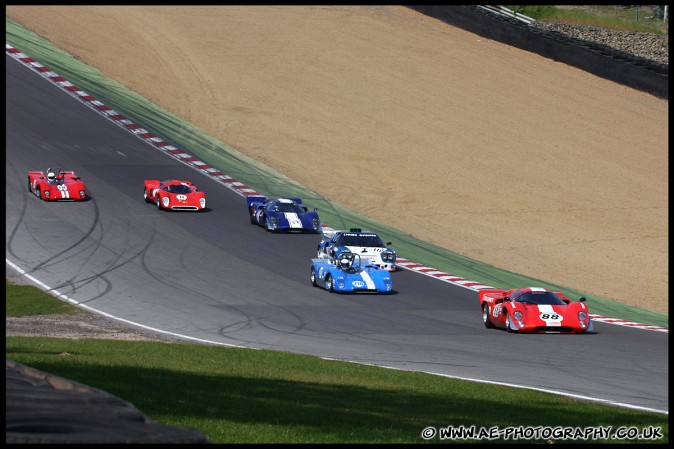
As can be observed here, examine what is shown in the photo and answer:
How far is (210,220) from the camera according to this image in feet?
125

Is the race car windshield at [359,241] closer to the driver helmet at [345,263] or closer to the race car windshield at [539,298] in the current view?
the driver helmet at [345,263]

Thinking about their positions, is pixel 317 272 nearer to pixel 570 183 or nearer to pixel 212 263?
pixel 212 263

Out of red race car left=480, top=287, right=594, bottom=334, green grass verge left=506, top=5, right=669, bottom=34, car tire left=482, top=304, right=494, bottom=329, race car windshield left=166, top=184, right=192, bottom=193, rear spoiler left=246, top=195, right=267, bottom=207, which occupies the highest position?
green grass verge left=506, top=5, right=669, bottom=34

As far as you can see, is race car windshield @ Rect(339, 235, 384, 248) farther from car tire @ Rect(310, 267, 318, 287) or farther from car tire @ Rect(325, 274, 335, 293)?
car tire @ Rect(325, 274, 335, 293)

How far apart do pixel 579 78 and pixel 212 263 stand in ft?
105

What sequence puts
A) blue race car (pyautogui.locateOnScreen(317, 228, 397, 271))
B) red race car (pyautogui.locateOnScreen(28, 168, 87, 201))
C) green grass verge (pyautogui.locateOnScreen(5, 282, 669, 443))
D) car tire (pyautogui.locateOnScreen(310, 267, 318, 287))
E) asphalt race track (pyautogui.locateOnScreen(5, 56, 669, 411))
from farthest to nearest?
Result: 1. red race car (pyautogui.locateOnScreen(28, 168, 87, 201))
2. blue race car (pyautogui.locateOnScreen(317, 228, 397, 271))
3. car tire (pyautogui.locateOnScreen(310, 267, 318, 287))
4. asphalt race track (pyautogui.locateOnScreen(5, 56, 669, 411))
5. green grass verge (pyautogui.locateOnScreen(5, 282, 669, 443))

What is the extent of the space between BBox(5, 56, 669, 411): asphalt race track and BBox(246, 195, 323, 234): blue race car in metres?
0.39

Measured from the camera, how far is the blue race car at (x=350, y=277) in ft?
95.9

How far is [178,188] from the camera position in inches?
1524

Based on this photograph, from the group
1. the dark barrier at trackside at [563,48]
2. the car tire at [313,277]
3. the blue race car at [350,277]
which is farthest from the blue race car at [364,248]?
the dark barrier at trackside at [563,48]

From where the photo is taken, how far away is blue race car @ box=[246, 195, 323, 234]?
3681cm

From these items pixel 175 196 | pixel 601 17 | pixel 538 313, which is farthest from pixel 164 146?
pixel 601 17

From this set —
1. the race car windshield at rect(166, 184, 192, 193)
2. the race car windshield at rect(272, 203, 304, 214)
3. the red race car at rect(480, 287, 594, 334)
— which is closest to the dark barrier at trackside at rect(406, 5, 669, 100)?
the race car windshield at rect(272, 203, 304, 214)

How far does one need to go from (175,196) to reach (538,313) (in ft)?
57.1
